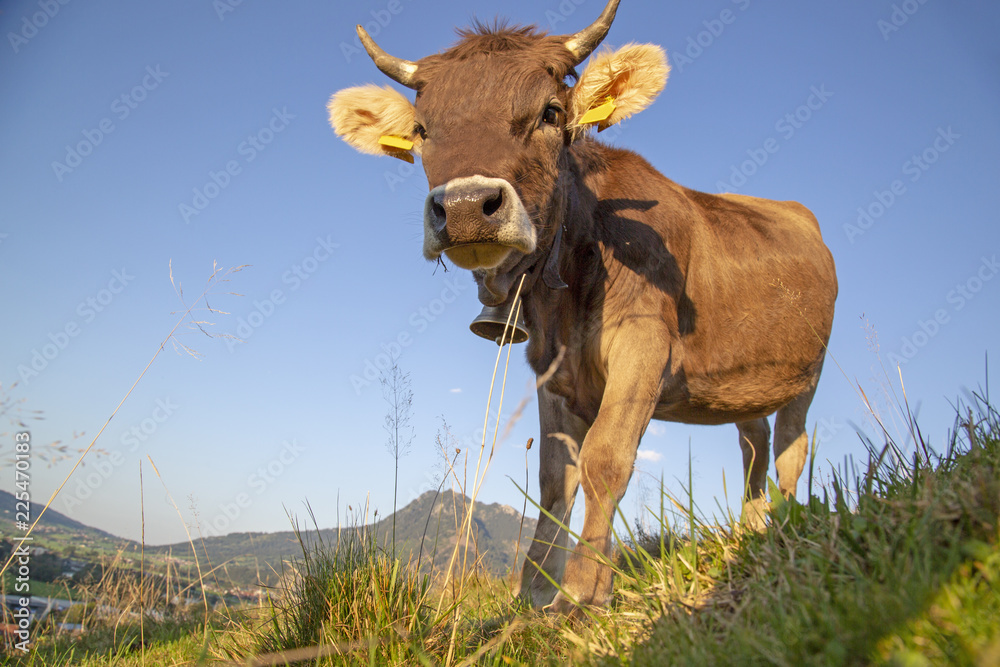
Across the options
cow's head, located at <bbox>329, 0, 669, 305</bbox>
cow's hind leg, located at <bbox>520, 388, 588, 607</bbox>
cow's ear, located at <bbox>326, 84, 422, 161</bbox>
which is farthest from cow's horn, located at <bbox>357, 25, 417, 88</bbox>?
cow's hind leg, located at <bbox>520, 388, 588, 607</bbox>

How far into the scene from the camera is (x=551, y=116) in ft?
12.6

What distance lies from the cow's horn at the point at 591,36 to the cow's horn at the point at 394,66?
1.06 meters

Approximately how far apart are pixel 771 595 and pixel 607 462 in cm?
169

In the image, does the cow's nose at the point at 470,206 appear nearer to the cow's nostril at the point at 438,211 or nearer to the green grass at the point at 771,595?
the cow's nostril at the point at 438,211

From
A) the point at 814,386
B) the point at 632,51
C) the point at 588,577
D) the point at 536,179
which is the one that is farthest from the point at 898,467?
the point at 814,386

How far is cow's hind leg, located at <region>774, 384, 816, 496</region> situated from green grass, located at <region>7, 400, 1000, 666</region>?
3716 millimetres

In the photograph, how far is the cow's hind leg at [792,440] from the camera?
573 centimetres

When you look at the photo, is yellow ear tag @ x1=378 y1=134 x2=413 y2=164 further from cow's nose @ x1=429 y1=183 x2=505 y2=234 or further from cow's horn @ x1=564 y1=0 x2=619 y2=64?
cow's nose @ x1=429 y1=183 x2=505 y2=234

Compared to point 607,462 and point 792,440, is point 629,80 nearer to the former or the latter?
point 607,462

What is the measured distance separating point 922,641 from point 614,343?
2.57 m

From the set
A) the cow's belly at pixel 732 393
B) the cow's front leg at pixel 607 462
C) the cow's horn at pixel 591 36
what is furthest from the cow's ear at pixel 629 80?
the cow's belly at pixel 732 393

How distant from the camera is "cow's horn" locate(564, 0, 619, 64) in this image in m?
4.07

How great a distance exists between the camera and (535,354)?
4.29 metres

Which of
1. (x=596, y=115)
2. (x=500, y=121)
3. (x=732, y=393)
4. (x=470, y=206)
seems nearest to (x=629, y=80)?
(x=596, y=115)
